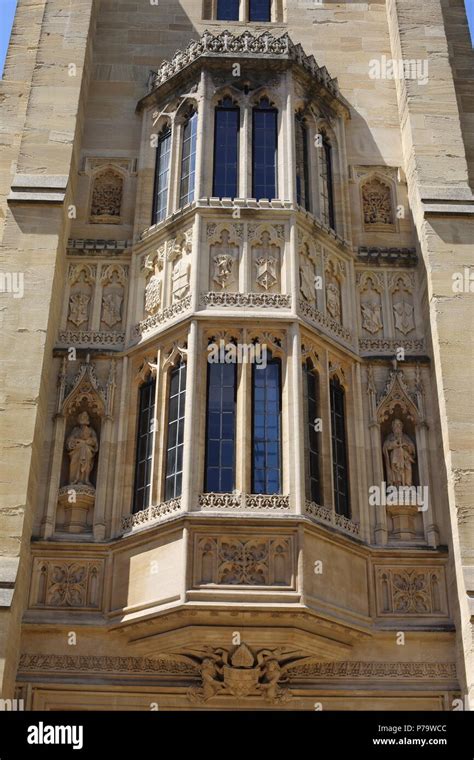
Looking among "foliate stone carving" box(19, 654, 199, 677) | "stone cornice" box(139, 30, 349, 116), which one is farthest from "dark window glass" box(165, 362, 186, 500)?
"stone cornice" box(139, 30, 349, 116)

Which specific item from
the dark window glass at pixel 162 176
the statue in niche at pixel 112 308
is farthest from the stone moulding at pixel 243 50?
the statue in niche at pixel 112 308

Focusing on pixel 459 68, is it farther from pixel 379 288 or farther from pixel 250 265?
pixel 250 265

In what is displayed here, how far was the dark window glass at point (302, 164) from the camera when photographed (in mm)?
19734

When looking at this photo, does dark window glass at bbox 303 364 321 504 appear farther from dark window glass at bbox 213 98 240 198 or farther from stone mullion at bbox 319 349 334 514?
dark window glass at bbox 213 98 240 198

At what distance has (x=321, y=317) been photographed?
1830cm

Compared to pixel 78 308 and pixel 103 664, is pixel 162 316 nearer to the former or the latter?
pixel 78 308

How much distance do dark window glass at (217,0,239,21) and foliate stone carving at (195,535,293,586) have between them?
43.2 ft

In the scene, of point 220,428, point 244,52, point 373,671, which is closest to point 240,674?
point 373,671

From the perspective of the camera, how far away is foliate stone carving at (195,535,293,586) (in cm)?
1527

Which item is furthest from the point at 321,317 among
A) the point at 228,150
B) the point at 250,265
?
the point at 228,150

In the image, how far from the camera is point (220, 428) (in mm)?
16781

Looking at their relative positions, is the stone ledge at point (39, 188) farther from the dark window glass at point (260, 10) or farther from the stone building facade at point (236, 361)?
the dark window glass at point (260, 10)

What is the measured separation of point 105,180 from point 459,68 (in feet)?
26.6
